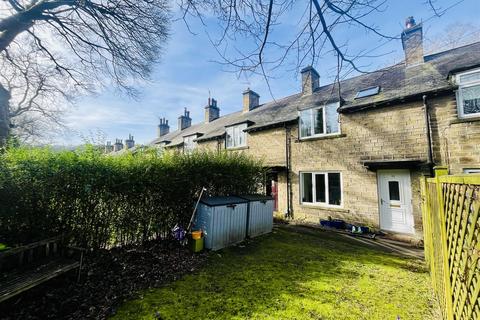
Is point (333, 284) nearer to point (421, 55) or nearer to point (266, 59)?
point (266, 59)

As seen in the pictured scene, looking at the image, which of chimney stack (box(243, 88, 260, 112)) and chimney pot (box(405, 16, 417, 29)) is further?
chimney stack (box(243, 88, 260, 112))

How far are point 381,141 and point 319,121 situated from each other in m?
3.17

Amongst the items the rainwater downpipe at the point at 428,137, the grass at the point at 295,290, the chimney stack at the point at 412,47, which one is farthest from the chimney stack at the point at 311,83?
the grass at the point at 295,290

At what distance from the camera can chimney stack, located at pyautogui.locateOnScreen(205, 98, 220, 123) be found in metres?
23.2

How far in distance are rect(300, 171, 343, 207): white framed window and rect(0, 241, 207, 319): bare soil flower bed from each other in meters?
7.23

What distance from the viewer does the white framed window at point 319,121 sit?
10.9 meters

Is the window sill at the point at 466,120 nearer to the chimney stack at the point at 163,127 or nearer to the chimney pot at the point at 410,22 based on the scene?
the chimney pot at the point at 410,22

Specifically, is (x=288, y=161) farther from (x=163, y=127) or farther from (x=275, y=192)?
(x=163, y=127)

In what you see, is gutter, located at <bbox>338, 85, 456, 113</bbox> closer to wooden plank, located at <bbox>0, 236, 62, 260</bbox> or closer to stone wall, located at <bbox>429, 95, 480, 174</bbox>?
stone wall, located at <bbox>429, 95, 480, 174</bbox>

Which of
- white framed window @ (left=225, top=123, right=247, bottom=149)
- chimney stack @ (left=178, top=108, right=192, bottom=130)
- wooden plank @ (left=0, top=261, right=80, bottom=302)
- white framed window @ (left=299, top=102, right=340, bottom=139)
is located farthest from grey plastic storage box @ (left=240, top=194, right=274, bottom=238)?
chimney stack @ (left=178, top=108, right=192, bottom=130)

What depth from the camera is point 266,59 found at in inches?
131

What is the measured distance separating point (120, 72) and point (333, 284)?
10653mm

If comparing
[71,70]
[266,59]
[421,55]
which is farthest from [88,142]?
[421,55]

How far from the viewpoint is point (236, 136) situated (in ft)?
52.5
